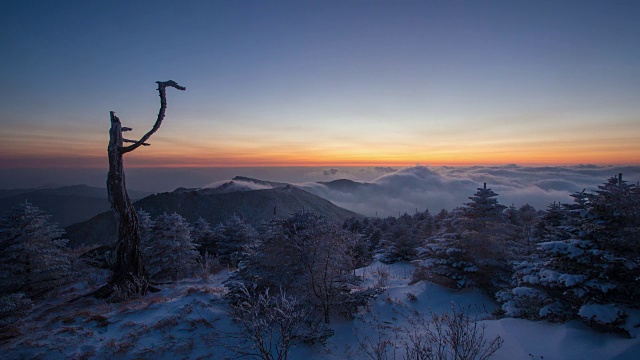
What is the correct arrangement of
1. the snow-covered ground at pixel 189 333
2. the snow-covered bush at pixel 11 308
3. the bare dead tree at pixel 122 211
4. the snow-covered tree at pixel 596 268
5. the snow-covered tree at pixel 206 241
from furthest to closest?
the snow-covered tree at pixel 206 241 < the bare dead tree at pixel 122 211 < the snow-covered bush at pixel 11 308 < the snow-covered tree at pixel 596 268 < the snow-covered ground at pixel 189 333

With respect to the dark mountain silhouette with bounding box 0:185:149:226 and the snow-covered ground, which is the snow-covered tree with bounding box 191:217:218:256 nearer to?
the snow-covered ground

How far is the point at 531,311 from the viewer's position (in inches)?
221

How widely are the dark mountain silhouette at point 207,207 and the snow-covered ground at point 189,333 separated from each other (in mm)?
33429

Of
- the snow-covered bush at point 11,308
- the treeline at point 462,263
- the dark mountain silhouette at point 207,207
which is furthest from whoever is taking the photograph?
the dark mountain silhouette at point 207,207

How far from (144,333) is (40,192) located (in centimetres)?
12021

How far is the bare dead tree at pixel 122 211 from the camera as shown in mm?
7570

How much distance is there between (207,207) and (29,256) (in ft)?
132

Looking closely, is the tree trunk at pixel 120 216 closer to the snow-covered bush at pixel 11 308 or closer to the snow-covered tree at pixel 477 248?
the snow-covered bush at pixel 11 308

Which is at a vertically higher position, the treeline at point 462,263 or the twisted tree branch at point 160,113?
the twisted tree branch at point 160,113

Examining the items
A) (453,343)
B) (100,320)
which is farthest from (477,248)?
(100,320)

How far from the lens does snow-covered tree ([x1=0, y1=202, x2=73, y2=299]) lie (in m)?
7.92

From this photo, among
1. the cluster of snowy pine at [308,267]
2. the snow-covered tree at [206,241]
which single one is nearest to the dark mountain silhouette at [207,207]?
the snow-covered tree at [206,241]

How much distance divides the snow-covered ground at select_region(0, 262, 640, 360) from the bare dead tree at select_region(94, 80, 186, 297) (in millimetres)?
819

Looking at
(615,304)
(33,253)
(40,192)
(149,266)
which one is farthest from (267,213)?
(40,192)
